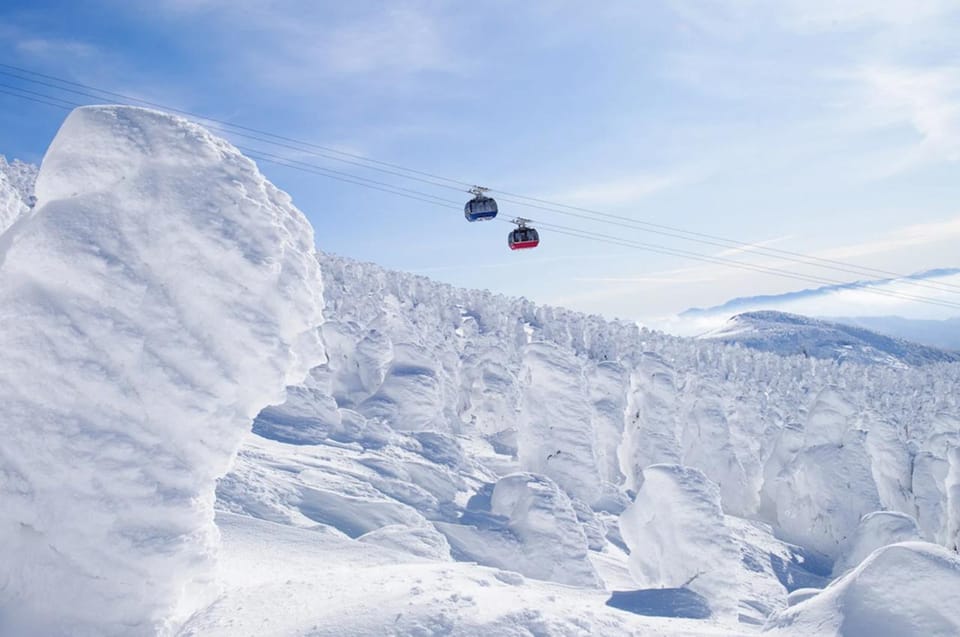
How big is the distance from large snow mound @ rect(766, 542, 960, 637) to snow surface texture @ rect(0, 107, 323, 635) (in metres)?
6.29

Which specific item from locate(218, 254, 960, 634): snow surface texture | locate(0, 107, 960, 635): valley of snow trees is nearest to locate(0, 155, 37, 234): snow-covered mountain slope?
locate(218, 254, 960, 634): snow surface texture

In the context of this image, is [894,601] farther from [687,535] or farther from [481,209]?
[481,209]

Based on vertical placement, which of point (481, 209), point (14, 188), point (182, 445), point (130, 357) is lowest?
point (182, 445)

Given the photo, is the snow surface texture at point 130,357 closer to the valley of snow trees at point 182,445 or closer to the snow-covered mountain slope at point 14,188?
the valley of snow trees at point 182,445

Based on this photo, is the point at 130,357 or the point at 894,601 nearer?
the point at 130,357

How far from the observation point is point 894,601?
741 cm

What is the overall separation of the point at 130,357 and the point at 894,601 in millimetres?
8087

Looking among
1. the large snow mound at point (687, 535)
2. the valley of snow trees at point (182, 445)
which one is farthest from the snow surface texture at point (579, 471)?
the valley of snow trees at point (182, 445)

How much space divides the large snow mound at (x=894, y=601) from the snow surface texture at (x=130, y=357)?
6.29m

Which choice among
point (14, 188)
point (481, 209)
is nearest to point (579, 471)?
point (481, 209)

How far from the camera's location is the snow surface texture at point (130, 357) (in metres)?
6.93

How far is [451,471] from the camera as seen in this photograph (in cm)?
2836

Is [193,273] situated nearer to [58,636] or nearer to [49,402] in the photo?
[49,402]

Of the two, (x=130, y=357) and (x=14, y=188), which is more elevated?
(x=14, y=188)
